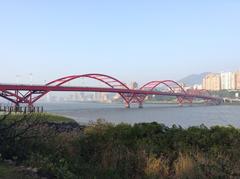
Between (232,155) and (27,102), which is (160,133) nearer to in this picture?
(232,155)

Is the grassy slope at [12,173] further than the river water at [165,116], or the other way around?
the river water at [165,116]

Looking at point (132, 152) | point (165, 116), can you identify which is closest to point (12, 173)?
point (132, 152)

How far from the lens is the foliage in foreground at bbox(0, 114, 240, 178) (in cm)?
779

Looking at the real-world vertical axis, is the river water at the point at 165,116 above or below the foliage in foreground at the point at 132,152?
below

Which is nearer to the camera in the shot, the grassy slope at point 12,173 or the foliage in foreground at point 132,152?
the grassy slope at point 12,173

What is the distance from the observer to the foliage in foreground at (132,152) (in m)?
7.79

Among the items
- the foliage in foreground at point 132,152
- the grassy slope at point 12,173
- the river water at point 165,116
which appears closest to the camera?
the grassy slope at point 12,173

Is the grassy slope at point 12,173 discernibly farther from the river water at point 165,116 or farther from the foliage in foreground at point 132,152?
the river water at point 165,116

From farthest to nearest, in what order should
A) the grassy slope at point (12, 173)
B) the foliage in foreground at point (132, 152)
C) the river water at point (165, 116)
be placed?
the river water at point (165, 116) < the foliage in foreground at point (132, 152) < the grassy slope at point (12, 173)

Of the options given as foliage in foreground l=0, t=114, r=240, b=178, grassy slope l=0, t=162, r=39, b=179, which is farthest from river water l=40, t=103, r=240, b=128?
grassy slope l=0, t=162, r=39, b=179

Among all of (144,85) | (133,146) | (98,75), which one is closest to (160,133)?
(133,146)

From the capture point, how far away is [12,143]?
8125mm

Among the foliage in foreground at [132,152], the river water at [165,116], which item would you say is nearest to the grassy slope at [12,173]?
the foliage in foreground at [132,152]

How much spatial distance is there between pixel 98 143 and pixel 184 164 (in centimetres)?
257
